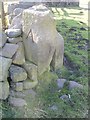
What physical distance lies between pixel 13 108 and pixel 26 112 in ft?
0.85

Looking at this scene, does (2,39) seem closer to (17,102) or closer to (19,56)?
(19,56)

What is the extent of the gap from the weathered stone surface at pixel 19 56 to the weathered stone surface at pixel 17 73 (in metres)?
0.11

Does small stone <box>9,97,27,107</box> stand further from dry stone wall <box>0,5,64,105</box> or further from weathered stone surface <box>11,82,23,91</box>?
weathered stone surface <box>11,82,23,91</box>

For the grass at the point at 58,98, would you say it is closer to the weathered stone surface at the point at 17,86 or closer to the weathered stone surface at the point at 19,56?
the weathered stone surface at the point at 17,86

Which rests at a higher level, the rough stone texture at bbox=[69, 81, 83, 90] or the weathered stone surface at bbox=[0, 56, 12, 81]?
the weathered stone surface at bbox=[0, 56, 12, 81]

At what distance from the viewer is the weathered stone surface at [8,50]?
18.7 feet

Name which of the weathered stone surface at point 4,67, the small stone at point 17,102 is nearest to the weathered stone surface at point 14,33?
the weathered stone surface at point 4,67

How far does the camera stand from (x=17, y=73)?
18.6 feet

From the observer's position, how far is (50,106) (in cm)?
591

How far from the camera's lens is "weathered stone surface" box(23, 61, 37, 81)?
5891mm

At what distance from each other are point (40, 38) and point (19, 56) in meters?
0.54

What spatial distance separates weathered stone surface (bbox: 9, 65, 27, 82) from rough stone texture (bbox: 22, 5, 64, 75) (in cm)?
36

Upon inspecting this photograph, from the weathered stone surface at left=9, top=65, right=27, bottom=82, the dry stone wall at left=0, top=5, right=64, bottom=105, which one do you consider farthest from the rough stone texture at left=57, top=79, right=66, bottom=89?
the weathered stone surface at left=9, top=65, right=27, bottom=82

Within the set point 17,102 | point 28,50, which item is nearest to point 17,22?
point 28,50
